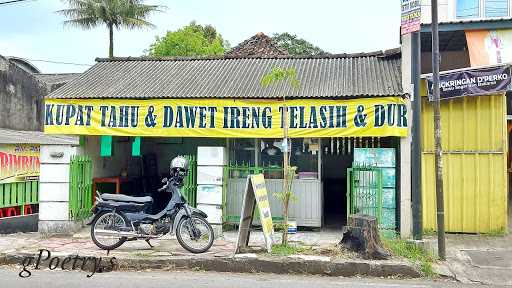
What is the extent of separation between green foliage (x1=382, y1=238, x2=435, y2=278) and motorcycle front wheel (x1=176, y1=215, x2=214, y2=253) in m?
2.96

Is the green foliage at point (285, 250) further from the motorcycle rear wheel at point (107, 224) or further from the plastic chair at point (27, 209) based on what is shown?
the plastic chair at point (27, 209)

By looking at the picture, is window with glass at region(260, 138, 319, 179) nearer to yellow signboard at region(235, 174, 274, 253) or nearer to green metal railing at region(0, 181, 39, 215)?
yellow signboard at region(235, 174, 274, 253)

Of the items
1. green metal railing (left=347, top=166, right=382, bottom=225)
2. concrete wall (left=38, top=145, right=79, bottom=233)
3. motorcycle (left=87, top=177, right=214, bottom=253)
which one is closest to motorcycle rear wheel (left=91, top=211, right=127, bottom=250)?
motorcycle (left=87, top=177, right=214, bottom=253)

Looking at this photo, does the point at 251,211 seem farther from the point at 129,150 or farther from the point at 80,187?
the point at 129,150

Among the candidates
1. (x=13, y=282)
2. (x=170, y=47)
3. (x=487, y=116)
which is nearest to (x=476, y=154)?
(x=487, y=116)

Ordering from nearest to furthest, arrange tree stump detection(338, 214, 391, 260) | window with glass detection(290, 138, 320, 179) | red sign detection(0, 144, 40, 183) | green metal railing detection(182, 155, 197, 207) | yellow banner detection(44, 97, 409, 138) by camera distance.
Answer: tree stump detection(338, 214, 391, 260)
yellow banner detection(44, 97, 409, 138)
green metal railing detection(182, 155, 197, 207)
window with glass detection(290, 138, 320, 179)
red sign detection(0, 144, 40, 183)

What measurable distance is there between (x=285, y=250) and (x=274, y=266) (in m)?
0.56

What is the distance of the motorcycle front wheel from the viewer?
9.19m

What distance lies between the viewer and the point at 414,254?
8898 mm

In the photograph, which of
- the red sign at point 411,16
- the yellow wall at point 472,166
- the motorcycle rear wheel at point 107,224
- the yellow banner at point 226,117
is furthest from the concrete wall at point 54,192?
the yellow wall at point 472,166

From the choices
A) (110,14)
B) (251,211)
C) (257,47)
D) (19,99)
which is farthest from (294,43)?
(251,211)

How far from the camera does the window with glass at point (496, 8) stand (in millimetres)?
11977

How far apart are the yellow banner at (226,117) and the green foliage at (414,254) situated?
225 cm

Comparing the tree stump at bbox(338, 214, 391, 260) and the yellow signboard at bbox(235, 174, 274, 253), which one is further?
the yellow signboard at bbox(235, 174, 274, 253)
